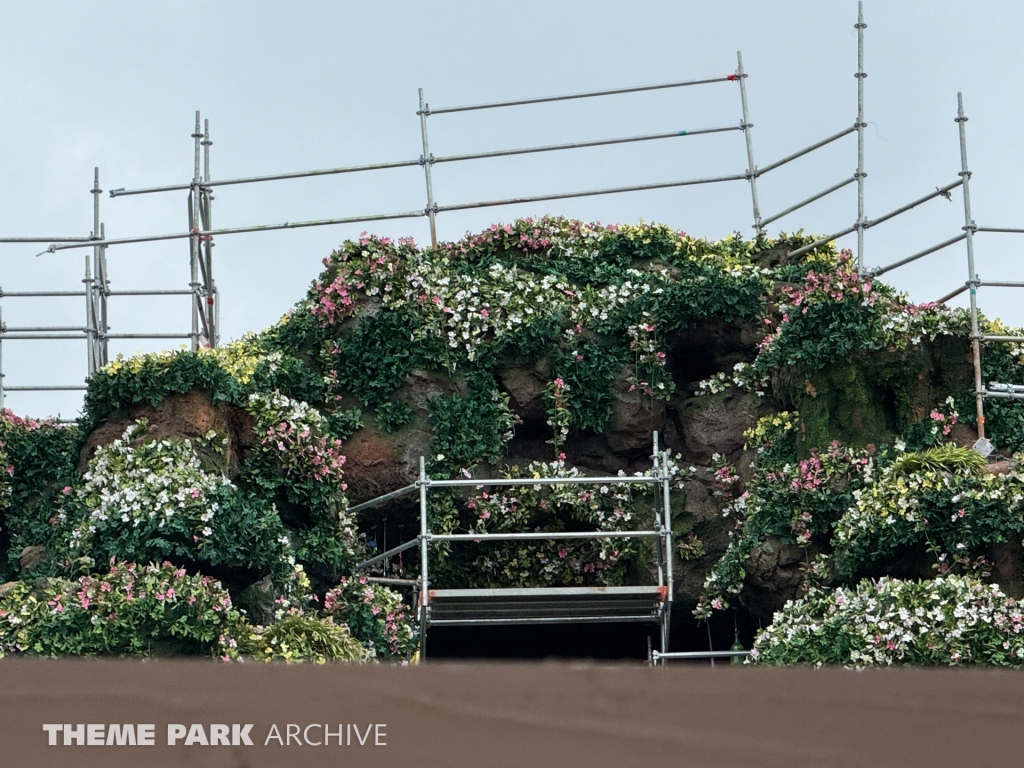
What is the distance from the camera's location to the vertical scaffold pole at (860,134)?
1091cm

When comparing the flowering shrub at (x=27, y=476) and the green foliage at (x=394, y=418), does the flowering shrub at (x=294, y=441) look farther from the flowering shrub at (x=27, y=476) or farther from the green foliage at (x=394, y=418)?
the flowering shrub at (x=27, y=476)

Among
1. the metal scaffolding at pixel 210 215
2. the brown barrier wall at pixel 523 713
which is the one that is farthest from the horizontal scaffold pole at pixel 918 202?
the brown barrier wall at pixel 523 713

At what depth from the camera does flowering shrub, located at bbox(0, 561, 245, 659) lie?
333 inches

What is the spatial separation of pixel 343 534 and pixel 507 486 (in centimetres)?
113

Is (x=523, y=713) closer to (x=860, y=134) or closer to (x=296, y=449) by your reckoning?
(x=296, y=449)

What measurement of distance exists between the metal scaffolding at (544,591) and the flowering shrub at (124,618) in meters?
1.53

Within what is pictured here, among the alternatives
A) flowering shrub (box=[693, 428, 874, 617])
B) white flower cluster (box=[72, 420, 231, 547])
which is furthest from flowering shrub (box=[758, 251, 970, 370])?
white flower cluster (box=[72, 420, 231, 547])

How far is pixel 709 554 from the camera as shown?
414 inches

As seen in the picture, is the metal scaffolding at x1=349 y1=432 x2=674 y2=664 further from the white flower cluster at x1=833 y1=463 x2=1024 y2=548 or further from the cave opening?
the white flower cluster at x1=833 y1=463 x2=1024 y2=548

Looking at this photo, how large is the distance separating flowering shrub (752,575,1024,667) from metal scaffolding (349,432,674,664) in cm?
115

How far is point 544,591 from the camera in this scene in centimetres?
969

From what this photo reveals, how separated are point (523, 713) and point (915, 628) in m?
7.50

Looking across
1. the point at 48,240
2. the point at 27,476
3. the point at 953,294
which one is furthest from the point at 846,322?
the point at 48,240

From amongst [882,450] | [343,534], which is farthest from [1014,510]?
[343,534]
